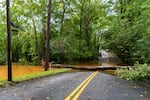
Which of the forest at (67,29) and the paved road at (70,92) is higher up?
the forest at (67,29)

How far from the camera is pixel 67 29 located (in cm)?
4016

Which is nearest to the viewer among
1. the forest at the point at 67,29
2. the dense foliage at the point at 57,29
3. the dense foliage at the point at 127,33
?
the dense foliage at the point at 127,33

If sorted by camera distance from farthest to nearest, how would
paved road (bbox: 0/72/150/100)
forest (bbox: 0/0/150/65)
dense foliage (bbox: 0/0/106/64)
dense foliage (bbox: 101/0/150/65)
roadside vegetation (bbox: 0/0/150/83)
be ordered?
dense foliage (bbox: 0/0/106/64)
forest (bbox: 0/0/150/65)
roadside vegetation (bbox: 0/0/150/83)
dense foliage (bbox: 101/0/150/65)
paved road (bbox: 0/72/150/100)

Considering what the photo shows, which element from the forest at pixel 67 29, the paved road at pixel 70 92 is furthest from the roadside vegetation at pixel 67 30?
the paved road at pixel 70 92

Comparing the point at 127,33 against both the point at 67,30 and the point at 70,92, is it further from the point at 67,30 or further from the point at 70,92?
the point at 70,92

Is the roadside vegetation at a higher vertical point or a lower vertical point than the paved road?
higher

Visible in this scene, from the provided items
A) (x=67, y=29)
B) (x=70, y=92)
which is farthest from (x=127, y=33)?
(x=70, y=92)

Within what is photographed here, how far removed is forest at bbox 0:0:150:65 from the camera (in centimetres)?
3234

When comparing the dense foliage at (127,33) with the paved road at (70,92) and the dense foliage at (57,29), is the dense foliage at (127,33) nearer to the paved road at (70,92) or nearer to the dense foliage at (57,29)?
the dense foliage at (57,29)

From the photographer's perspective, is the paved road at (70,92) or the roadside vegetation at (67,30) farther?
the roadside vegetation at (67,30)

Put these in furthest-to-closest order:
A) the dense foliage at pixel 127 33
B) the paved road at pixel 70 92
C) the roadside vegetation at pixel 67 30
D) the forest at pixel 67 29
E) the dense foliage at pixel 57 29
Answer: the dense foliage at pixel 57 29 → the forest at pixel 67 29 → the roadside vegetation at pixel 67 30 → the dense foliage at pixel 127 33 → the paved road at pixel 70 92

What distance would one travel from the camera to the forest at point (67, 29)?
106 feet

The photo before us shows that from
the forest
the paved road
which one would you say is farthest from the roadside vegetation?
the paved road

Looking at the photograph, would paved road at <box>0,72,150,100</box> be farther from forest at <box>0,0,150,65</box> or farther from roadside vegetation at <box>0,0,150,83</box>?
forest at <box>0,0,150,65</box>
